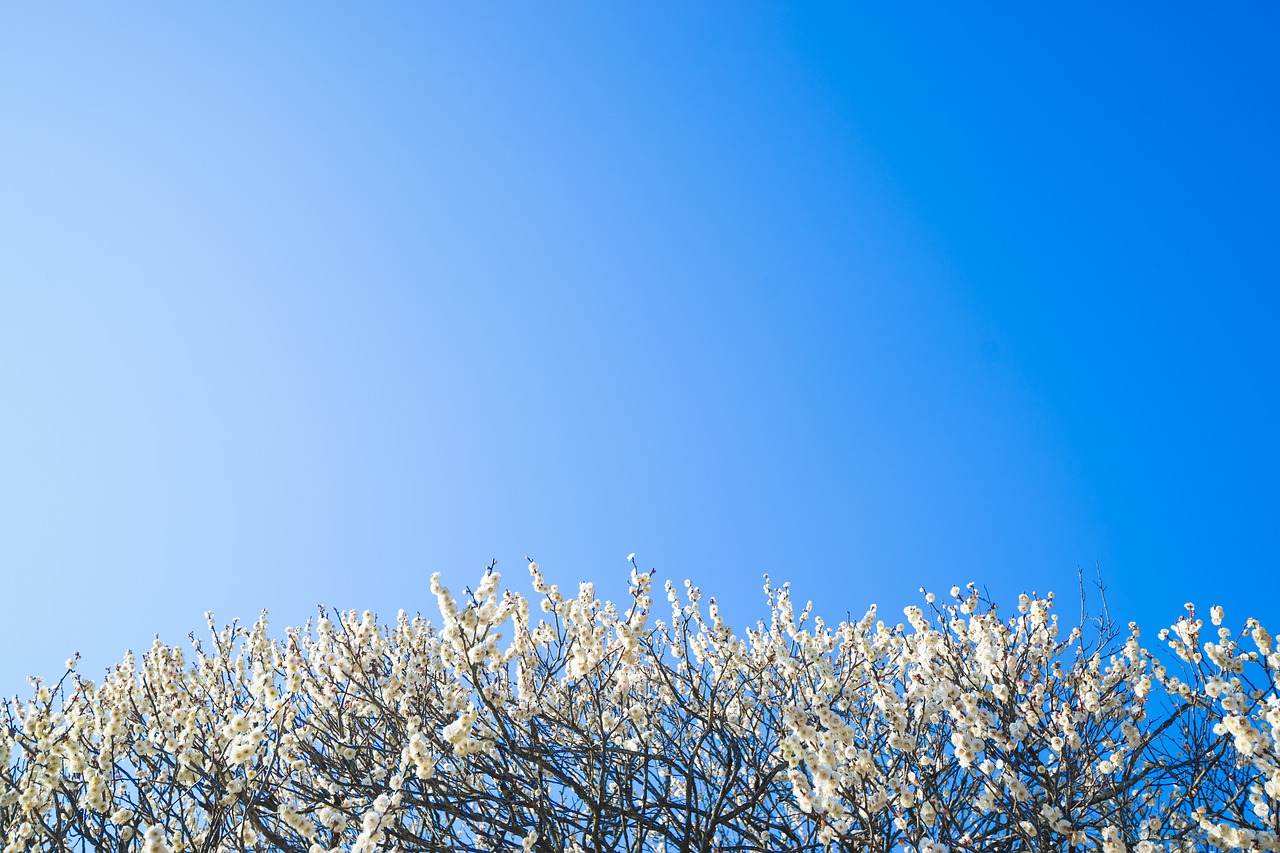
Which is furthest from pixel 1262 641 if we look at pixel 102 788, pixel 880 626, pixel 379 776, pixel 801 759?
pixel 102 788

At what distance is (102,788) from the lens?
14.1 feet

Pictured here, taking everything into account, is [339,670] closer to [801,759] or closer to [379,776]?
[379,776]

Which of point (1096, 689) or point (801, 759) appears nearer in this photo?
point (801, 759)

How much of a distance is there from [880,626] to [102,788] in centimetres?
572

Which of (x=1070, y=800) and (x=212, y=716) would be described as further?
(x=212, y=716)

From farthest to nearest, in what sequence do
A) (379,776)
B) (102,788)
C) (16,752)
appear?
1. (16,752)
2. (379,776)
3. (102,788)

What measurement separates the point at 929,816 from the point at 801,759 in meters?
1.38

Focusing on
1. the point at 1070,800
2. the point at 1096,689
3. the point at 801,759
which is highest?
the point at 1096,689

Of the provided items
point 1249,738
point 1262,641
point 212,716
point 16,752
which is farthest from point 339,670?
point 1262,641

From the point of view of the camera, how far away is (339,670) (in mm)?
5824

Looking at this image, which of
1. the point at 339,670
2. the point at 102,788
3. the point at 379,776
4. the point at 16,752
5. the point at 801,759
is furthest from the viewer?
the point at 16,752

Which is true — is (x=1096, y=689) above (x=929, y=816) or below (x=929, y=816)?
above

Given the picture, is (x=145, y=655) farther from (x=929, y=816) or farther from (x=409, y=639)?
(x=929, y=816)

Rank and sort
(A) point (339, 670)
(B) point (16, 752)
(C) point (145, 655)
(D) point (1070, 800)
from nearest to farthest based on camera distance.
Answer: (D) point (1070, 800)
(A) point (339, 670)
(B) point (16, 752)
(C) point (145, 655)
